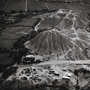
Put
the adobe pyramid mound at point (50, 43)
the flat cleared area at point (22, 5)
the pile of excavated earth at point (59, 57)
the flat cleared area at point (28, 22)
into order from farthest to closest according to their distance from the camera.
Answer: the flat cleared area at point (22, 5)
the flat cleared area at point (28, 22)
the adobe pyramid mound at point (50, 43)
the pile of excavated earth at point (59, 57)

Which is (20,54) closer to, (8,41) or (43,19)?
(8,41)

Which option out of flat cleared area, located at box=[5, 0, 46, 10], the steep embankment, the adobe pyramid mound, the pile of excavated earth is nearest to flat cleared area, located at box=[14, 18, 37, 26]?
the pile of excavated earth

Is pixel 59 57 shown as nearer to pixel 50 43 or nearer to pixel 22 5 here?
pixel 50 43

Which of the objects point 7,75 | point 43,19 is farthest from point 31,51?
point 43,19

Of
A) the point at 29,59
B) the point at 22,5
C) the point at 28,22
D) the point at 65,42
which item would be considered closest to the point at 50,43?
the point at 65,42

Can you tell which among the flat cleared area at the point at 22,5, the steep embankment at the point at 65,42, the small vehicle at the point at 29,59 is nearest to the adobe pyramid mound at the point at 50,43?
the steep embankment at the point at 65,42

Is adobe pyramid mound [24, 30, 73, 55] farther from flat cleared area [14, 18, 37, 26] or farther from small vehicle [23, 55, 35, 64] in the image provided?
flat cleared area [14, 18, 37, 26]

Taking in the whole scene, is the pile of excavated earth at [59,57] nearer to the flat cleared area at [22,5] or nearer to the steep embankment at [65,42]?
the steep embankment at [65,42]

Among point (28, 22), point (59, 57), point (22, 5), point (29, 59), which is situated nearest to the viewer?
point (29, 59)

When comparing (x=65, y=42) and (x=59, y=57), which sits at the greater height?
(x=65, y=42)
